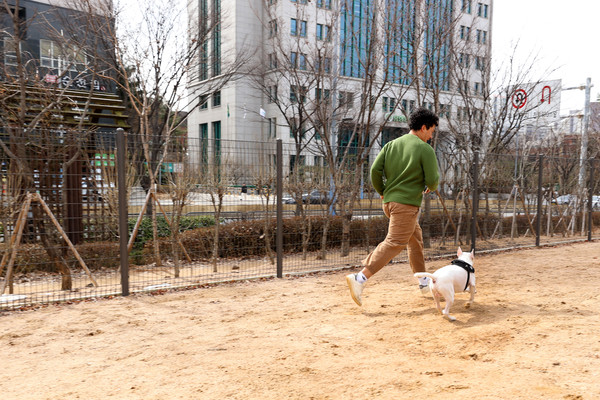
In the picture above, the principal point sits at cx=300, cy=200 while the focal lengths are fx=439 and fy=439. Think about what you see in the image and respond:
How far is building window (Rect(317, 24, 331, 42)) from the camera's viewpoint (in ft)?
32.6

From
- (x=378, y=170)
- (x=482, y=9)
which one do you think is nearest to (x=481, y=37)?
(x=482, y=9)

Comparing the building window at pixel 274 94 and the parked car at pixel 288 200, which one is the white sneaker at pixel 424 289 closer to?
the parked car at pixel 288 200

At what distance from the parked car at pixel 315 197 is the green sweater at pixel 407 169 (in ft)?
9.99

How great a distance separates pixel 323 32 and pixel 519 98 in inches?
239

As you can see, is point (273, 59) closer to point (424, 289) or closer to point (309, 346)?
point (424, 289)

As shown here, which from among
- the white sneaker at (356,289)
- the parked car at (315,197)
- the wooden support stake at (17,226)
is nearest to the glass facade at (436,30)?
the parked car at (315,197)

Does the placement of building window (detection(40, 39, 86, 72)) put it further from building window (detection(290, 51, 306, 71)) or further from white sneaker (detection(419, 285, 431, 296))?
white sneaker (detection(419, 285, 431, 296))

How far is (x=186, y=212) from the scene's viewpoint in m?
6.81

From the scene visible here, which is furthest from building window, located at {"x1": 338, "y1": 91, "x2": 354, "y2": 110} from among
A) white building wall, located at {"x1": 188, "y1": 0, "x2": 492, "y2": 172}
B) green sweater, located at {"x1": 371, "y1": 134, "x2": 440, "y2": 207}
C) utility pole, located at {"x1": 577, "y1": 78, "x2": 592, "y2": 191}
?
green sweater, located at {"x1": 371, "y1": 134, "x2": 440, "y2": 207}

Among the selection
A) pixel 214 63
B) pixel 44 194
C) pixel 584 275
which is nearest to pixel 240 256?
pixel 44 194

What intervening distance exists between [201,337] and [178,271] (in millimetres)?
2930

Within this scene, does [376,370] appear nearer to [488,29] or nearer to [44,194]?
[44,194]

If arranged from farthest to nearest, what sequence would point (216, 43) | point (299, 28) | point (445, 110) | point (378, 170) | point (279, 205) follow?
point (216, 43) → point (445, 110) → point (299, 28) → point (279, 205) → point (378, 170)

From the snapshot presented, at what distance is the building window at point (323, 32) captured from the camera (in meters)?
9.92
